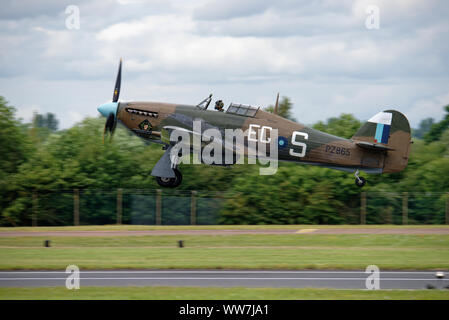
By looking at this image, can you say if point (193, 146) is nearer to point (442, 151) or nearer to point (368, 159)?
point (368, 159)

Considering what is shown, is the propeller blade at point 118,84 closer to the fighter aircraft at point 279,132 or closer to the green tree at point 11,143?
the fighter aircraft at point 279,132

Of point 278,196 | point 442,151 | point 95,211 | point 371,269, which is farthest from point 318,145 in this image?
point 442,151

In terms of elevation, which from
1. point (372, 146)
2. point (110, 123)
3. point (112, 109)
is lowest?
point (372, 146)

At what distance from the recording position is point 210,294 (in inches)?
563

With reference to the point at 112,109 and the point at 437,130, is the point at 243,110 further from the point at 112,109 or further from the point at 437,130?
the point at 437,130

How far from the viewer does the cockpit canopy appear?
2445 centimetres

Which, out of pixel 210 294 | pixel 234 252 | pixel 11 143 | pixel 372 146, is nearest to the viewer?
pixel 210 294

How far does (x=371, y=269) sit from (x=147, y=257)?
299 inches

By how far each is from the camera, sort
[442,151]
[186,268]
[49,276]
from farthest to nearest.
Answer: [442,151]
[186,268]
[49,276]

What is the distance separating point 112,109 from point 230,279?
1097cm

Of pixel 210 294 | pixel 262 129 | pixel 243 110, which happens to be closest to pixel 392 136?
pixel 262 129

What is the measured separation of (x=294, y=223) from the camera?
113ft

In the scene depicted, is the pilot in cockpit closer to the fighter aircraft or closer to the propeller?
the fighter aircraft

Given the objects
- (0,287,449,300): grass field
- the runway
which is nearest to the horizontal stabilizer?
the runway
